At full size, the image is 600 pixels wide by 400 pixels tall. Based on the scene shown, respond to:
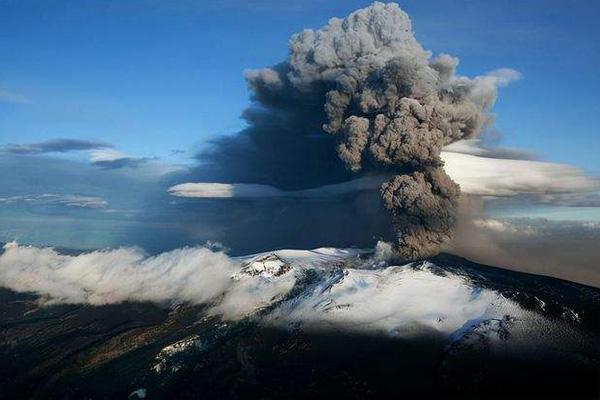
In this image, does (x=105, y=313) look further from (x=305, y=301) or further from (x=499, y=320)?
(x=499, y=320)

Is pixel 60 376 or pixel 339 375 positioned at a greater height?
pixel 339 375

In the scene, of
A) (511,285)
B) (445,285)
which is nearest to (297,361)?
(445,285)

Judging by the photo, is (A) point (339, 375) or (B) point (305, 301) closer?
(A) point (339, 375)

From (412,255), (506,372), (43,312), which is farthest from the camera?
(43,312)

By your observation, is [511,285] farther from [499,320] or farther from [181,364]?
[181,364]

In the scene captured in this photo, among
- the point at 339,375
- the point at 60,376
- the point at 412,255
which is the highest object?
the point at 412,255

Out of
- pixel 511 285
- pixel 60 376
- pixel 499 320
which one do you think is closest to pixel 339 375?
pixel 499 320

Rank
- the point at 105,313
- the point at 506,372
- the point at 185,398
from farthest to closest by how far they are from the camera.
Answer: the point at 105,313, the point at 185,398, the point at 506,372

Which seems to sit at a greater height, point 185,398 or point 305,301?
point 305,301

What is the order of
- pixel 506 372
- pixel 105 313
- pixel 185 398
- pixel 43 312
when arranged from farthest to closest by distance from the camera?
pixel 43 312
pixel 105 313
pixel 185 398
pixel 506 372
